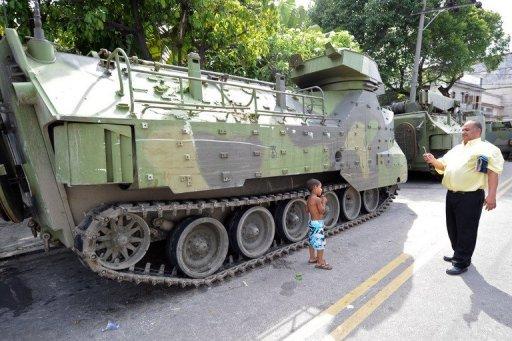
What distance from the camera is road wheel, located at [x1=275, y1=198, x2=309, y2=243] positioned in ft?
18.3

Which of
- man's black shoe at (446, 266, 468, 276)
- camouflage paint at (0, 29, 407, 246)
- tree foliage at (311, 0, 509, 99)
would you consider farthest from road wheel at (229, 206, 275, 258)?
tree foliage at (311, 0, 509, 99)

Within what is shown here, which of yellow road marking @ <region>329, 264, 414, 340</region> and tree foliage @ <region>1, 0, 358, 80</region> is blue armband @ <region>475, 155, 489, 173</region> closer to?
yellow road marking @ <region>329, 264, 414, 340</region>

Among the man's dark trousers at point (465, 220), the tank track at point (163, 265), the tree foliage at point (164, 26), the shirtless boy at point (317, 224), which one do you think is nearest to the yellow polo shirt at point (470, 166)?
the man's dark trousers at point (465, 220)

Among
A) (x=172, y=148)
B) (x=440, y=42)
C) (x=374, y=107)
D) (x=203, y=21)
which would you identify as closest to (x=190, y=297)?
(x=172, y=148)

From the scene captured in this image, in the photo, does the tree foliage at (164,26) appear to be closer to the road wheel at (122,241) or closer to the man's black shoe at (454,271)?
the road wheel at (122,241)

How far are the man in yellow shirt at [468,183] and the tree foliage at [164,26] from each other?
6005 mm

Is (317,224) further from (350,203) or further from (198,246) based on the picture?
(350,203)

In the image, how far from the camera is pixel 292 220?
5863 mm

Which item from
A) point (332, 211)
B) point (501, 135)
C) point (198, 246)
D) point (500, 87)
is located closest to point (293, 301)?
point (198, 246)

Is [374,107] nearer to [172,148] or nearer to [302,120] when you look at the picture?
[302,120]

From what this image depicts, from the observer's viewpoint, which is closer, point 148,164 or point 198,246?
point 148,164

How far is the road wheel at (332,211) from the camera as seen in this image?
21.5ft

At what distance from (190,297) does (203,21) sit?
255 inches

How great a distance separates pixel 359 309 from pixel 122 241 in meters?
2.53
